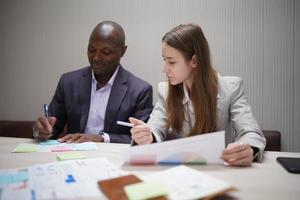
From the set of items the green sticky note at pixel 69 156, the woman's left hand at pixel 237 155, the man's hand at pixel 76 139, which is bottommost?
the man's hand at pixel 76 139

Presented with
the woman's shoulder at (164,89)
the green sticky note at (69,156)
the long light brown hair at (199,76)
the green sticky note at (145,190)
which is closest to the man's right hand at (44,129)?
the green sticky note at (69,156)

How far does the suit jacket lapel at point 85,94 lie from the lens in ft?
6.24

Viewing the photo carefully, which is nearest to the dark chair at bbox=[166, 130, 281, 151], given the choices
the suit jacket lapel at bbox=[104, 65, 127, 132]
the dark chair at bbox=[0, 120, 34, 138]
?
the suit jacket lapel at bbox=[104, 65, 127, 132]

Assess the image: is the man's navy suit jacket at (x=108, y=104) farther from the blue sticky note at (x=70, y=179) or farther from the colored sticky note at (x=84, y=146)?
the blue sticky note at (x=70, y=179)

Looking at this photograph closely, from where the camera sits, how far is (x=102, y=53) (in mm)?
1912

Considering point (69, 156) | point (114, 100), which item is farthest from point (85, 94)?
point (69, 156)

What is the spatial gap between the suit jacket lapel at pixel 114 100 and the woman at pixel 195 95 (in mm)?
482

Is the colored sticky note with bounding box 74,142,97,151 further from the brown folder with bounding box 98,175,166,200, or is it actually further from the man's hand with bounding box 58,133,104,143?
the brown folder with bounding box 98,175,166,200

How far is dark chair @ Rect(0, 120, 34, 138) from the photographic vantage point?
244 centimetres

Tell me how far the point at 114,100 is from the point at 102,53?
13.0 inches

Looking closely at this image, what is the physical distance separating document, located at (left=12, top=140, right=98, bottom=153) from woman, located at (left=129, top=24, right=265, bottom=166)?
0.31 m

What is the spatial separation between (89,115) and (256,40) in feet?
4.35

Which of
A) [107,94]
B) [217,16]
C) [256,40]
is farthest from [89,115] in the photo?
[256,40]

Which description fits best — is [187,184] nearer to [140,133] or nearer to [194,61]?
[140,133]
